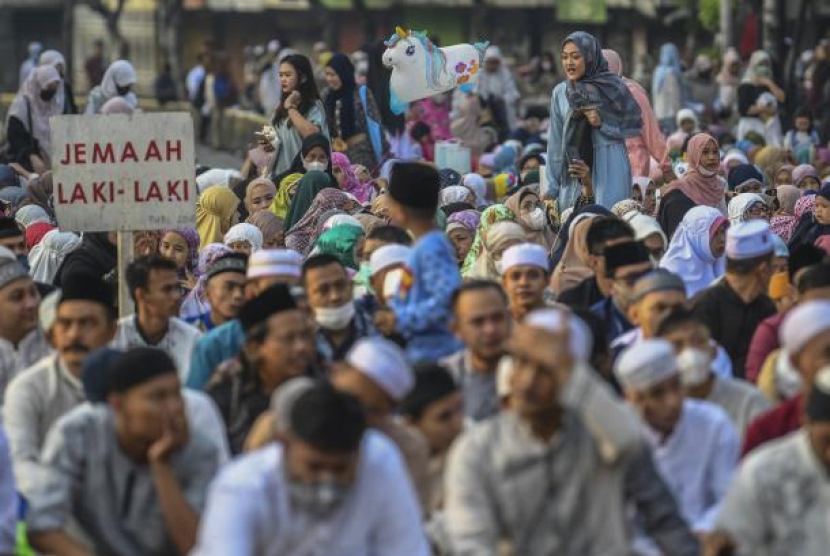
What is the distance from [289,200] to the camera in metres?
18.1

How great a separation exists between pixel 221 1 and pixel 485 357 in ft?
169

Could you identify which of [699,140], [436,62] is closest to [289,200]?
[436,62]

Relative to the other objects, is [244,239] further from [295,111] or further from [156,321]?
[156,321]

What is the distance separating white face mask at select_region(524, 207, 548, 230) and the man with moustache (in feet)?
20.6

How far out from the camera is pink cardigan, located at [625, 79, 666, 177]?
19.2 m

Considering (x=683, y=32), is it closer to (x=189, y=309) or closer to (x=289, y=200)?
(x=289, y=200)

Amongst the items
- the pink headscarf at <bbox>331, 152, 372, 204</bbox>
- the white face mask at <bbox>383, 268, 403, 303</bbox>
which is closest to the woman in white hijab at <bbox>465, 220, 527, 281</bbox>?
the white face mask at <bbox>383, 268, 403, 303</bbox>

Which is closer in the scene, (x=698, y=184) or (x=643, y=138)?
(x=698, y=184)

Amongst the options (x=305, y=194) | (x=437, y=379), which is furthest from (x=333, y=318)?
(x=305, y=194)

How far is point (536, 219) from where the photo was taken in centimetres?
1672

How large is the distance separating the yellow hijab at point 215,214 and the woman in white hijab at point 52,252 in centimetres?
186

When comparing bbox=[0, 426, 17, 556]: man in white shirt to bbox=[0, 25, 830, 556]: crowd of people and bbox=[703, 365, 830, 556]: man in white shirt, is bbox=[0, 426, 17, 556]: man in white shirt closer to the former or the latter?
bbox=[0, 25, 830, 556]: crowd of people

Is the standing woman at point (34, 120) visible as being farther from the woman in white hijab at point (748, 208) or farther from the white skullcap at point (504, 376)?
the white skullcap at point (504, 376)

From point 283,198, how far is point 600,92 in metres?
2.52
